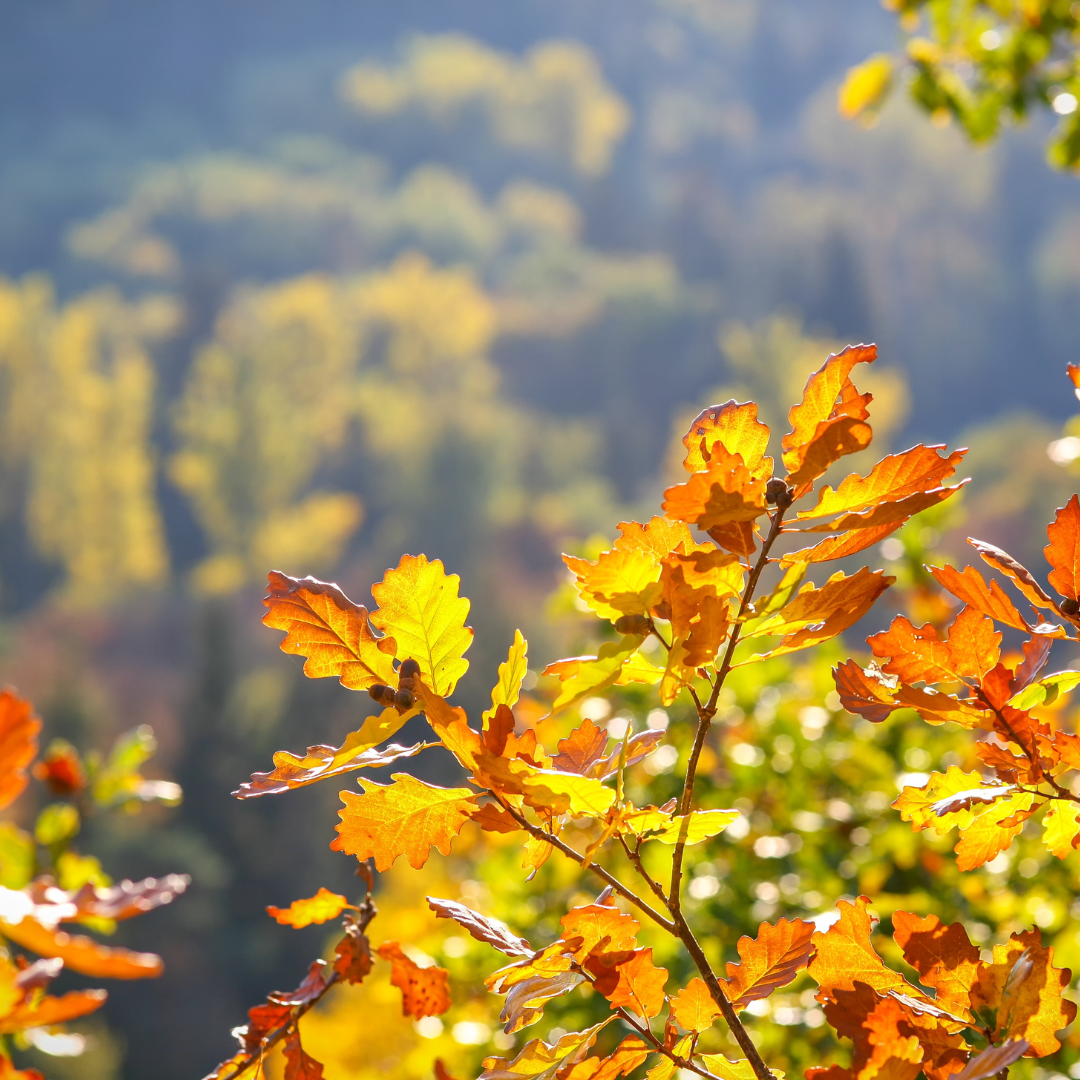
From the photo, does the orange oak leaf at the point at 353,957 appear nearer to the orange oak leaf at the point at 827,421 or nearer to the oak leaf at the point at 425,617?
the oak leaf at the point at 425,617

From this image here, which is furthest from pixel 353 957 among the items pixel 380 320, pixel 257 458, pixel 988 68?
pixel 380 320

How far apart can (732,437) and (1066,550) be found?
6.6 inches

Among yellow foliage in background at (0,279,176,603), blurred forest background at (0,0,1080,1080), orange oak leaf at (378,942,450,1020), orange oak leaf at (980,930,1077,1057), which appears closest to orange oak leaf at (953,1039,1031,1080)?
orange oak leaf at (980,930,1077,1057)

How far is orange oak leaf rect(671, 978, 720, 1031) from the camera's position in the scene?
1.67 feet

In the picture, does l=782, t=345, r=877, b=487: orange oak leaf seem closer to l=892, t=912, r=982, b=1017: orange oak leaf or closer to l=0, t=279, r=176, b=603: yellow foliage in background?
l=892, t=912, r=982, b=1017: orange oak leaf

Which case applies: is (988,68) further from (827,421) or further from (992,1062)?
(992,1062)

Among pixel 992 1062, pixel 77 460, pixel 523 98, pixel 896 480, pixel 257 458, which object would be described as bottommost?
pixel 992 1062

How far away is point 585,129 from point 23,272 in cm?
2487

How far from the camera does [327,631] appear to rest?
0.48 metres

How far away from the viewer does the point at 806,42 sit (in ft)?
177

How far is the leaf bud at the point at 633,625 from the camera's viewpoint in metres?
0.46

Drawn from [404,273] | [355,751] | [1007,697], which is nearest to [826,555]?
[1007,697]

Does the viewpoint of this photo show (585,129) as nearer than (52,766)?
No

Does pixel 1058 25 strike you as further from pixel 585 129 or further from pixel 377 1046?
pixel 585 129
